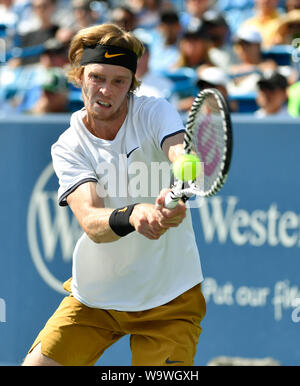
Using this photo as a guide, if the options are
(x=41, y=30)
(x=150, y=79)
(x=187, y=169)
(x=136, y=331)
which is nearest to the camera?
(x=187, y=169)

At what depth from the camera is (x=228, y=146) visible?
10.1ft

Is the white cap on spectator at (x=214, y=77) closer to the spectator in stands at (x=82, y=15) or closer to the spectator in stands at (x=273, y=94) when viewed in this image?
the spectator in stands at (x=273, y=94)

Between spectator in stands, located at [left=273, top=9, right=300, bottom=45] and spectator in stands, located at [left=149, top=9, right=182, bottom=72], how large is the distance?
114cm

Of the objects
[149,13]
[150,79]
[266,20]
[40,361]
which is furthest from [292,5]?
[40,361]

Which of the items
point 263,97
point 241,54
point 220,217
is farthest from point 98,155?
point 241,54

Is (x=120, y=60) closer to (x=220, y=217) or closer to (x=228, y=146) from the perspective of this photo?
(x=228, y=146)

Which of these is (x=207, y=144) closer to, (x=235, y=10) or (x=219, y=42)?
(x=219, y=42)

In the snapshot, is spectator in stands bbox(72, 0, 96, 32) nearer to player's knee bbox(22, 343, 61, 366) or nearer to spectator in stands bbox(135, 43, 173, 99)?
spectator in stands bbox(135, 43, 173, 99)

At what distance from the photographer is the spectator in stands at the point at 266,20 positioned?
8.58 meters

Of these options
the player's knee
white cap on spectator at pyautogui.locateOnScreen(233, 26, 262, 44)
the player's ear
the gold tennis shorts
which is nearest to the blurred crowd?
white cap on spectator at pyautogui.locateOnScreen(233, 26, 262, 44)

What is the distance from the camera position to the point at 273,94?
23.0 ft

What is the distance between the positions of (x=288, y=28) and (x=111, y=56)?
481cm

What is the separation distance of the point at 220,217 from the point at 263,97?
1507 millimetres

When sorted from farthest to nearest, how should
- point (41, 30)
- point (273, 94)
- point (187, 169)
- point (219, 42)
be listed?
point (41, 30)
point (219, 42)
point (273, 94)
point (187, 169)
